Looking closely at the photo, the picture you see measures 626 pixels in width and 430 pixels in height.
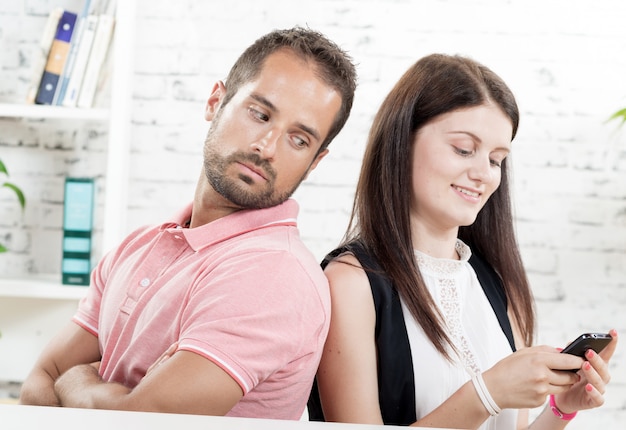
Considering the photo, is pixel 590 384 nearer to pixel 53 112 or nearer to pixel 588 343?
pixel 588 343

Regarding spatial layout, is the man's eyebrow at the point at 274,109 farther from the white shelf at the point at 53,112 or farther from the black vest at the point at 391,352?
the white shelf at the point at 53,112

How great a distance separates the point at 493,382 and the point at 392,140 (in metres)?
0.47

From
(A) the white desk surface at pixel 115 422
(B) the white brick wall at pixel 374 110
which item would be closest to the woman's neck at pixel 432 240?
(A) the white desk surface at pixel 115 422

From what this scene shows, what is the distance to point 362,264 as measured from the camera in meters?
1.35

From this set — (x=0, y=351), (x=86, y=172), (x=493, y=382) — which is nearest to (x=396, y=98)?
(x=493, y=382)

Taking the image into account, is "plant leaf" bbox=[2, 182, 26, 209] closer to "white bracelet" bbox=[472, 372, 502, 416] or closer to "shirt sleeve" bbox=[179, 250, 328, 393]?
"shirt sleeve" bbox=[179, 250, 328, 393]

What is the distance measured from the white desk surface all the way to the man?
0.66 meters

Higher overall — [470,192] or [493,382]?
[470,192]

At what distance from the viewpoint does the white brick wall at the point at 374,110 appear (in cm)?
282

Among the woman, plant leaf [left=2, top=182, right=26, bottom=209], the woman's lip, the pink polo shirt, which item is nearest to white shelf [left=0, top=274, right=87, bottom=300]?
plant leaf [left=2, top=182, right=26, bottom=209]

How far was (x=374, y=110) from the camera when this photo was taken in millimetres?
2824

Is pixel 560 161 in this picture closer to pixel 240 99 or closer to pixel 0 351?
pixel 240 99

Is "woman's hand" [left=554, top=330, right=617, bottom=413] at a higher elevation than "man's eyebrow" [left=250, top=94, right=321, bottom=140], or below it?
below

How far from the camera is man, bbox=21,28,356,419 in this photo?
107cm
